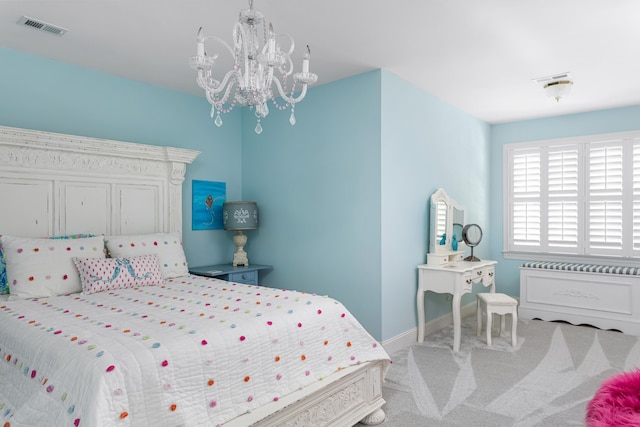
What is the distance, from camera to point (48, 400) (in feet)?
5.25

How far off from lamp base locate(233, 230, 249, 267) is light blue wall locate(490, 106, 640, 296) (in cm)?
345

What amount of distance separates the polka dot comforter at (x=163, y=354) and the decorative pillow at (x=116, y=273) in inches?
7.3

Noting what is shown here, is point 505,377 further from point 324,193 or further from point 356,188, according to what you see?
point 324,193

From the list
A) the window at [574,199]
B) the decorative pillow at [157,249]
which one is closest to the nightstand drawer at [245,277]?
the decorative pillow at [157,249]

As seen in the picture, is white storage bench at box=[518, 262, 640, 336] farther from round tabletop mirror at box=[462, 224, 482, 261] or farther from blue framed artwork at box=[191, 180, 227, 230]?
blue framed artwork at box=[191, 180, 227, 230]

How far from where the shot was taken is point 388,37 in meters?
3.02

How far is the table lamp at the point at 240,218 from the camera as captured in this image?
432 cm

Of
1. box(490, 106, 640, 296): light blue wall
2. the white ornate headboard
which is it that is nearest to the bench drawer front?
box(490, 106, 640, 296): light blue wall

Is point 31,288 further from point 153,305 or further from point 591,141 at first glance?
point 591,141

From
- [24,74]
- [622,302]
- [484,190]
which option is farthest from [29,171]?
[622,302]

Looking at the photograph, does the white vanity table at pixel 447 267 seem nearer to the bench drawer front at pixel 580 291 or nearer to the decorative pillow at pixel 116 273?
the bench drawer front at pixel 580 291

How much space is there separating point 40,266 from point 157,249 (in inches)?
33.7

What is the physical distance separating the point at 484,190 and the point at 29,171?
199 inches

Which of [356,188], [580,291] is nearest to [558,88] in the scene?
[356,188]
